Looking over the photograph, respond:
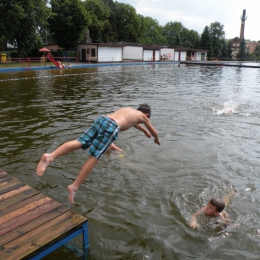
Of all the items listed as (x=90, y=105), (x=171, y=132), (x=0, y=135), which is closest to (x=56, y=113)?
(x=90, y=105)

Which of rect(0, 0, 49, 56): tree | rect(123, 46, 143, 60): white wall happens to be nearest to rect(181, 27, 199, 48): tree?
rect(123, 46, 143, 60): white wall

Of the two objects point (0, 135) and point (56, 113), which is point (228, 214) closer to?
point (0, 135)

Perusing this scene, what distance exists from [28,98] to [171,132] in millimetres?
8578

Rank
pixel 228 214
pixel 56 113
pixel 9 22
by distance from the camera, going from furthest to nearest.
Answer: pixel 9 22, pixel 56 113, pixel 228 214

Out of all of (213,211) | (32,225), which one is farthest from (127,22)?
(32,225)

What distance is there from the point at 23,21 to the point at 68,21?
391 inches

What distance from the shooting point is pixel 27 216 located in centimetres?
335

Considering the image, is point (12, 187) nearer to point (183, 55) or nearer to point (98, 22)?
point (98, 22)

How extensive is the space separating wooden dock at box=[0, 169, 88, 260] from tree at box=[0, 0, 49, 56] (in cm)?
3479

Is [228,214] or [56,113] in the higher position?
[56,113]

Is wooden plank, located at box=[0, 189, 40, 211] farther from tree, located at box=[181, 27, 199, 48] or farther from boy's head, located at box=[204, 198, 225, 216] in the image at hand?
tree, located at box=[181, 27, 199, 48]

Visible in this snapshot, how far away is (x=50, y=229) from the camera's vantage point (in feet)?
10.3

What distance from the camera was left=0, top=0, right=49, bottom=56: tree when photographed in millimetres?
33219

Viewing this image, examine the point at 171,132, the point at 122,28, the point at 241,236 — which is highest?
the point at 122,28
